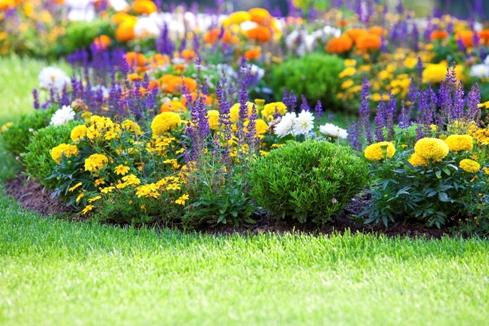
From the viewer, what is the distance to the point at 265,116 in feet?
20.6

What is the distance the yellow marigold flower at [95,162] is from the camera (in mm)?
5625

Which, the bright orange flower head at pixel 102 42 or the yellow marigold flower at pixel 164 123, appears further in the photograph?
the bright orange flower head at pixel 102 42

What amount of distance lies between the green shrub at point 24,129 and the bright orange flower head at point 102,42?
2327 mm

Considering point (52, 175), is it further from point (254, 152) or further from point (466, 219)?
point (466, 219)

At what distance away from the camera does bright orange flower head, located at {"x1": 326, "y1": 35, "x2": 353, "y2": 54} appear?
945 cm

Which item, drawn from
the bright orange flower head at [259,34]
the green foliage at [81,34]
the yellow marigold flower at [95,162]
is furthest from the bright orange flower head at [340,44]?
the yellow marigold flower at [95,162]

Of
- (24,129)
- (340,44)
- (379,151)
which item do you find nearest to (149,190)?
(379,151)

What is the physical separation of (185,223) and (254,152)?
2.22ft

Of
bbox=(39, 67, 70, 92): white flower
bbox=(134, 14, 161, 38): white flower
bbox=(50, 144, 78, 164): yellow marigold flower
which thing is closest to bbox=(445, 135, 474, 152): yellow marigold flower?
bbox=(50, 144, 78, 164): yellow marigold flower

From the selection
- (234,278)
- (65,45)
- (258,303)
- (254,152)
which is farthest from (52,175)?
(65,45)

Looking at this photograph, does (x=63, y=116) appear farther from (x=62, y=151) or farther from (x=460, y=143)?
(x=460, y=143)

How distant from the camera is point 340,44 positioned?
9438mm

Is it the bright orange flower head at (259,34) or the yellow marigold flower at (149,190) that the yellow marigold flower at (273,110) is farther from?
the bright orange flower head at (259,34)

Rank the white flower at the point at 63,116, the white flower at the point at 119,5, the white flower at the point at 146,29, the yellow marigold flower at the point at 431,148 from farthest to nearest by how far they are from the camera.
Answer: the white flower at the point at 119,5 → the white flower at the point at 146,29 → the white flower at the point at 63,116 → the yellow marigold flower at the point at 431,148
